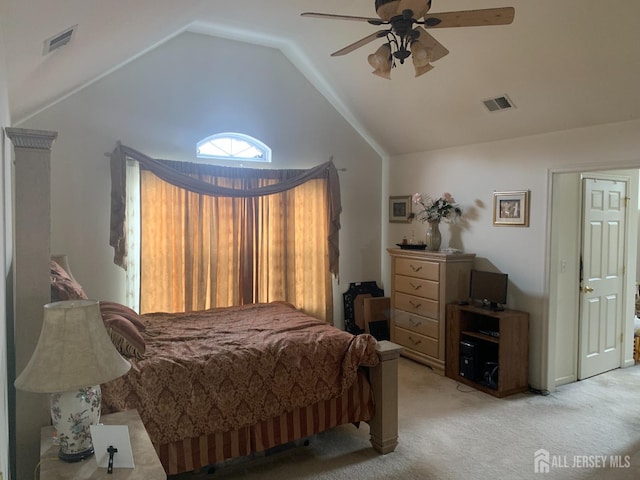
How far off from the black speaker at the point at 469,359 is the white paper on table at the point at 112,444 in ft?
10.9

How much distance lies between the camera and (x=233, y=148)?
4.91 m

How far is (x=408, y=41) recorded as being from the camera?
2305 millimetres

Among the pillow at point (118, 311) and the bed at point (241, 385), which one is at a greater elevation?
the pillow at point (118, 311)

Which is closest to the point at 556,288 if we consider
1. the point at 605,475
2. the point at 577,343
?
the point at 577,343

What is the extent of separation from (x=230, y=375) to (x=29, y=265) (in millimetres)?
1246

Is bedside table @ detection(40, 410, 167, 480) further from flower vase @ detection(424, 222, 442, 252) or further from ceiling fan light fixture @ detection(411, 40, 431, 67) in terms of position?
flower vase @ detection(424, 222, 442, 252)

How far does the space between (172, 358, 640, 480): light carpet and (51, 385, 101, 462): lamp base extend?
1202 mm

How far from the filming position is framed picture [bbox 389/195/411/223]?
5.52 m

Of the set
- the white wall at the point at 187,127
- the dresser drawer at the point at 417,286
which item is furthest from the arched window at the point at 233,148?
the dresser drawer at the point at 417,286

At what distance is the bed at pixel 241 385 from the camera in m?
2.44

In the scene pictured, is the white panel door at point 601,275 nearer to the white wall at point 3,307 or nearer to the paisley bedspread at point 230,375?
the paisley bedspread at point 230,375

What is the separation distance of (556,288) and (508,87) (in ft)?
6.13

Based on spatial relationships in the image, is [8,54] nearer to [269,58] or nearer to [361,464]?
[361,464]

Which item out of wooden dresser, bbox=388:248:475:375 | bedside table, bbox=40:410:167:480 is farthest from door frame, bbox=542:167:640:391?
bedside table, bbox=40:410:167:480
